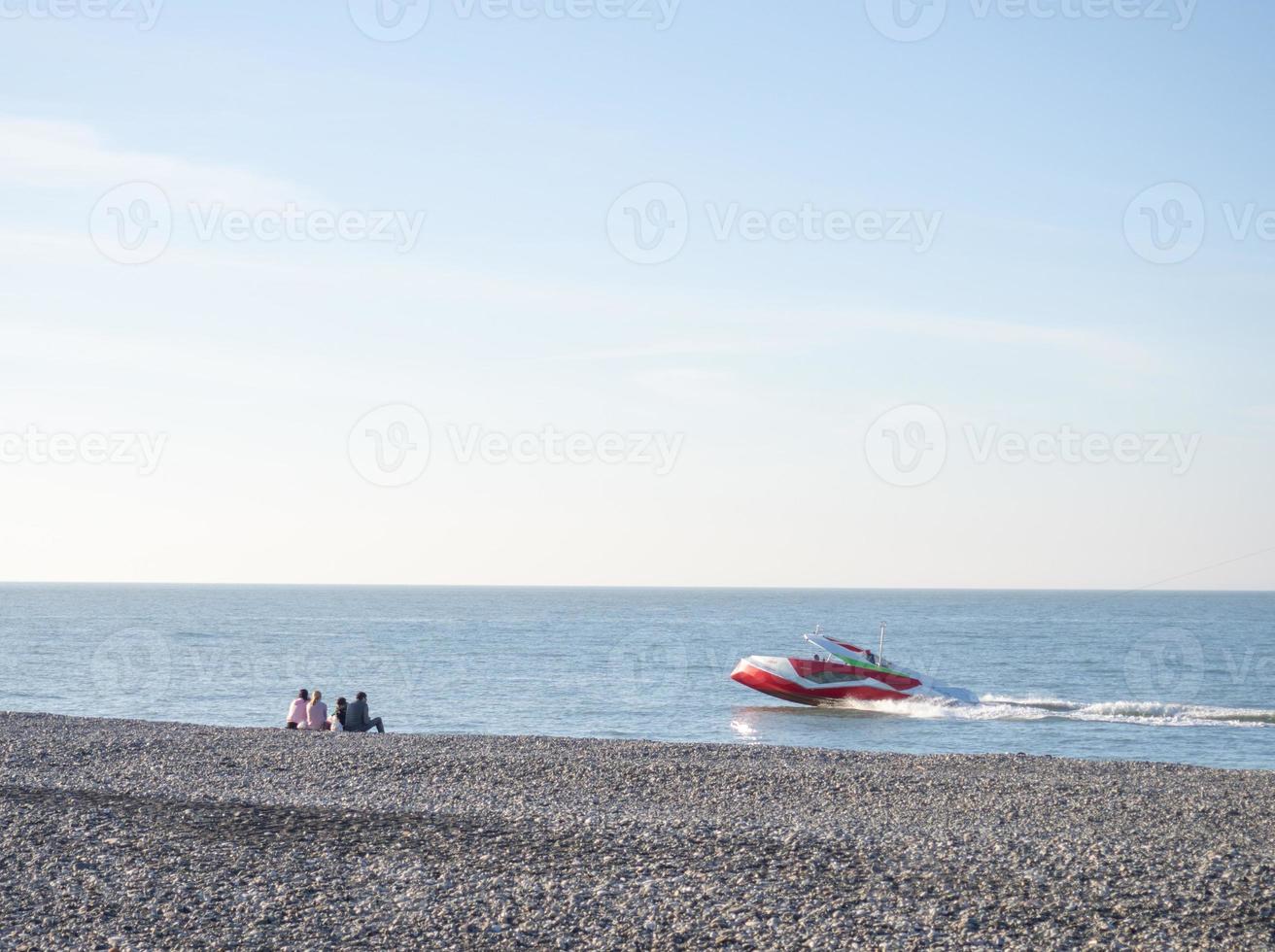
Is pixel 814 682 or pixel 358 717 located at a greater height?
pixel 358 717

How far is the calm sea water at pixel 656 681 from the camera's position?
35.9 m

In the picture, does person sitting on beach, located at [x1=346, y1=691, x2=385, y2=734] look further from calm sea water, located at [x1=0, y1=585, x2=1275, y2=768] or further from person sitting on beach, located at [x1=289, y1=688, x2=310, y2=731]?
calm sea water, located at [x1=0, y1=585, x2=1275, y2=768]

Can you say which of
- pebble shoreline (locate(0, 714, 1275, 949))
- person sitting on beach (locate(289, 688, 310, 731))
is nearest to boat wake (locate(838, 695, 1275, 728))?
pebble shoreline (locate(0, 714, 1275, 949))

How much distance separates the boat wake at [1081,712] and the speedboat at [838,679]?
388 mm

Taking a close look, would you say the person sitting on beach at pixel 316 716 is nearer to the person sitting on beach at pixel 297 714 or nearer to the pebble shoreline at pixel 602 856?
the person sitting on beach at pixel 297 714

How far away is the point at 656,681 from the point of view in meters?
53.4

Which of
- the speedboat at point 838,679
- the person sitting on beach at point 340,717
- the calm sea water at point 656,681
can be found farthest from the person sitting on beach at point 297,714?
the speedboat at point 838,679

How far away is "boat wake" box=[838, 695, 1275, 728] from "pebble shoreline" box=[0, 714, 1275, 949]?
20.3 metres

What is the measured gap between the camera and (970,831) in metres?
14.2

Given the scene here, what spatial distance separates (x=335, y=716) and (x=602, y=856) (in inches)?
591

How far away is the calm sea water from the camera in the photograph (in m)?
35.9

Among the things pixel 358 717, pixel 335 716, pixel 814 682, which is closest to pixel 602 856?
pixel 358 717

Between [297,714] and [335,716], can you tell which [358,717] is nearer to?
[335,716]

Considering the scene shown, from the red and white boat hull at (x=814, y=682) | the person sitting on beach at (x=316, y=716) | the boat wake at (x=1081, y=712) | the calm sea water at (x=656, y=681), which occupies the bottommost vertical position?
the calm sea water at (x=656, y=681)
